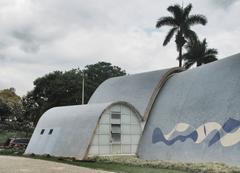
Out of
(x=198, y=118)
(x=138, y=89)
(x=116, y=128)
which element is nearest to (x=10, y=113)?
(x=138, y=89)

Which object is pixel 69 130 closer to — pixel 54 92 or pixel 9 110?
pixel 54 92

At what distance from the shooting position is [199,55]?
5441 centimetres

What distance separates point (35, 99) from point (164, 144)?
37.8 meters

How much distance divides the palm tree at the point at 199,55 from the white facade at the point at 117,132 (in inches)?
946

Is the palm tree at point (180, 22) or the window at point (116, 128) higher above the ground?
the palm tree at point (180, 22)

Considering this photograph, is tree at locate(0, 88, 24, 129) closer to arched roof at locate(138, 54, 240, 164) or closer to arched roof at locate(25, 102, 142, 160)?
arched roof at locate(25, 102, 142, 160)

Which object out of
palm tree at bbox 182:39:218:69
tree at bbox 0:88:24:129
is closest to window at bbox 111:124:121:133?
palm tree at bbox 182:39:218:69

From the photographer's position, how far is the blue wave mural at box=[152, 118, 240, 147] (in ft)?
74.5

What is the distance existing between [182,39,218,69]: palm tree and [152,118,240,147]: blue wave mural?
25538mm

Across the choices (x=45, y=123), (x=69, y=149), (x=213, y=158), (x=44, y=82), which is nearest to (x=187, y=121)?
(x=213, y=158)

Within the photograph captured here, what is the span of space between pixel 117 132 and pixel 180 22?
2313 centimetres

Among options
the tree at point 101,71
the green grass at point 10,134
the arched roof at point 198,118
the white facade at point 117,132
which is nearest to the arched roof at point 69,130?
the white facade at point 117,132

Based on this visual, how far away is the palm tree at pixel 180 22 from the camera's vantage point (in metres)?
49.6

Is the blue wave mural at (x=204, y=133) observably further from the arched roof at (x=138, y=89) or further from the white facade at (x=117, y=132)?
the arched roof at (x=138, y=89)
